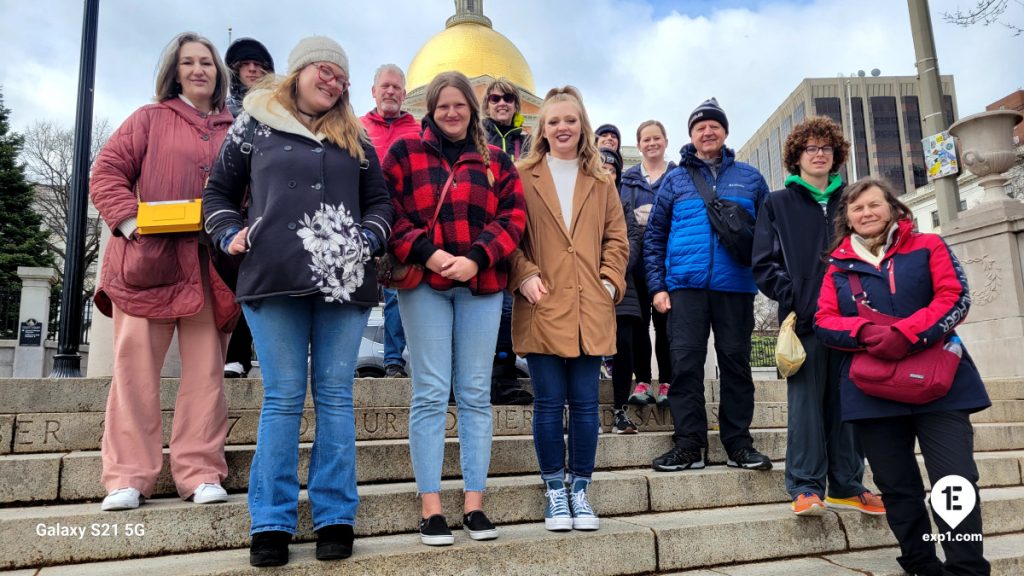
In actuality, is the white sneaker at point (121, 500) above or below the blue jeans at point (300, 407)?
below

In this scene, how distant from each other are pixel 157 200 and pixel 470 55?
44464 millimetres

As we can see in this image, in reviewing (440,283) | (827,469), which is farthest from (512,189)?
(827,469)

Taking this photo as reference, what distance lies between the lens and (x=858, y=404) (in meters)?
3.15

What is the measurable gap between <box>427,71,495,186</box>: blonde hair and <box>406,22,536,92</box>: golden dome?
136 feet

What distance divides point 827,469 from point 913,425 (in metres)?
0.74

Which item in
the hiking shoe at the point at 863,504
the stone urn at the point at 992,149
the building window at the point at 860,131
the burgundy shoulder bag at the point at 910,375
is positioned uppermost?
the building window at the point at 860,131

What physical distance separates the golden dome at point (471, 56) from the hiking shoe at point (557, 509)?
4220 centimetres

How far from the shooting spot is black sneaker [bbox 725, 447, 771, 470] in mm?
4047

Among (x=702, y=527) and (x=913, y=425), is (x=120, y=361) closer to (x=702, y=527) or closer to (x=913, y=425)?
(x=702, y=527)

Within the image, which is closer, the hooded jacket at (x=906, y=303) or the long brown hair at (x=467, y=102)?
the hooded jacket at (x=906, y=303)

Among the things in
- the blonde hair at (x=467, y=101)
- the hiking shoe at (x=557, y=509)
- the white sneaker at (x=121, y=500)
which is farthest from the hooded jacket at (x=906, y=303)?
the white sneaker at (x=121, y=500)

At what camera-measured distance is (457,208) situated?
324cm

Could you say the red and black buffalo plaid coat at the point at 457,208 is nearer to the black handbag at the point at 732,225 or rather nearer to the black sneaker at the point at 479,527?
the black sneaker at the point at 479,527

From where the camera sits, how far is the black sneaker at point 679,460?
4078 mm
